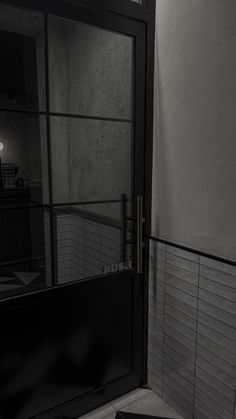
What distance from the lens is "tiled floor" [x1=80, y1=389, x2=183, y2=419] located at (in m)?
1.79

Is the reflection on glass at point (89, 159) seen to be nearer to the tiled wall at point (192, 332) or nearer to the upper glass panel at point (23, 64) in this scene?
the upper glass panel at point (23, 64)

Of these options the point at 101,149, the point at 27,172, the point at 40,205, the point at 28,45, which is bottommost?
the point at 40,205

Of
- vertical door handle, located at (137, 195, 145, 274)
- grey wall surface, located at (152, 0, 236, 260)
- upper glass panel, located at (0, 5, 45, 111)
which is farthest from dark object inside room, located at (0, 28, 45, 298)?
grey wall surface, located at (152, 0, 236, 260)

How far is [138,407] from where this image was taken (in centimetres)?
185

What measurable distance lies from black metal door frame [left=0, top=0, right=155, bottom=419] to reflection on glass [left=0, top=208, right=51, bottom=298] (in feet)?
0.26

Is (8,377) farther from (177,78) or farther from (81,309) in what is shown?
(177,78)

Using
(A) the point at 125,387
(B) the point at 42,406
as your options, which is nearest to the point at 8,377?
(B) the point at 42,406

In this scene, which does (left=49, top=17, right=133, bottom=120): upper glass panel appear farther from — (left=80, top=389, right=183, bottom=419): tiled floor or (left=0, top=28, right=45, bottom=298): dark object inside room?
(left=80, top=389, right=183, bottom=419): tiled floor

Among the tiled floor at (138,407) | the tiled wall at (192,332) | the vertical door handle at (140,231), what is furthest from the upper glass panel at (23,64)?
the tiled floor at (138,407)

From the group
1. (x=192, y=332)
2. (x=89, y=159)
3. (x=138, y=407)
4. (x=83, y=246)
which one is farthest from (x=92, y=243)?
(x=138, y=407)

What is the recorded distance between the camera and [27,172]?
5.08 ft

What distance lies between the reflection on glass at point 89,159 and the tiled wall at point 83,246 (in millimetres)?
140

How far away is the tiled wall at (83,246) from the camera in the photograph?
1683 mm

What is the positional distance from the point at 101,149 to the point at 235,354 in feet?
3.84
